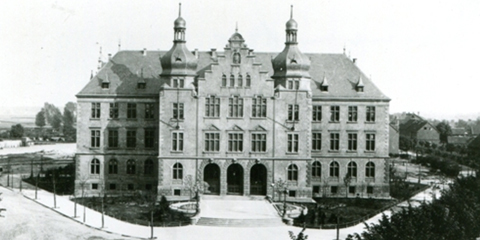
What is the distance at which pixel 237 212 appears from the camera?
4684 centimetres

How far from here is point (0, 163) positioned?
78062mm

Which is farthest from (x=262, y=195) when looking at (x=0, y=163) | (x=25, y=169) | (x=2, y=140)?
(x=2, y=140)

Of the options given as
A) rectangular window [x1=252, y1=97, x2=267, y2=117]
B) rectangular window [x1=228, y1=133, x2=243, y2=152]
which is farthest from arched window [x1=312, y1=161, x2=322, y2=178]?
rectangular window [x1=228, y1=133, x2=243, y2=152]

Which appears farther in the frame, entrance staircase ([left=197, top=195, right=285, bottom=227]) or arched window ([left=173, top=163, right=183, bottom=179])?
arched window ([left=173, top=163, right=183, bottom=179])

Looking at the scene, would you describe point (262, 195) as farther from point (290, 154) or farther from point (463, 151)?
point (463, 151)

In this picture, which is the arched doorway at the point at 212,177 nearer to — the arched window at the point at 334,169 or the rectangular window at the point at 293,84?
the rectangular window at the point at 293,84

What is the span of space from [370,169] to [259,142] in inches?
551

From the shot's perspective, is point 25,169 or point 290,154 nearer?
point 290,154

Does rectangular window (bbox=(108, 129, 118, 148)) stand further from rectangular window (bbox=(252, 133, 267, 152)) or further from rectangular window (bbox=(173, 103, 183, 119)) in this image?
rectangular window (bbox=(252, 133, 267, 152))

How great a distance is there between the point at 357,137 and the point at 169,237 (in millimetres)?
28588

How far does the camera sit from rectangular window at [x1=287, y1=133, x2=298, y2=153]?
54938 millimetres

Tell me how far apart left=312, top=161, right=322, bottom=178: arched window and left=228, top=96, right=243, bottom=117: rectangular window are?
11.0 m

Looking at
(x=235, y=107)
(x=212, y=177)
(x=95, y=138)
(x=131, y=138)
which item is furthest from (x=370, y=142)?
(x=95, y=138)

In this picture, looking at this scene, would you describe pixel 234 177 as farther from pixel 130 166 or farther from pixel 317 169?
pixel 130 166
